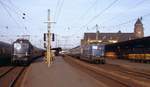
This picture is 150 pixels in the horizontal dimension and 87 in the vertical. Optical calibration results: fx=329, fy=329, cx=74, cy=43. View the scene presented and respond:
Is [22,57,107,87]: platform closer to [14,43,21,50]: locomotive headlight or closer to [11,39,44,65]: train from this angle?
[11,39,44,65]: train

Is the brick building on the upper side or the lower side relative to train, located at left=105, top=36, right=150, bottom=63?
upper

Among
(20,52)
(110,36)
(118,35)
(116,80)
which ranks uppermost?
(118,35)

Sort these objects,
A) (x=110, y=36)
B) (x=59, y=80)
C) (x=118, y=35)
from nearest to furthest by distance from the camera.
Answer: (x=59, y=80) < (x=110, y=36) < (x=118, y=35)

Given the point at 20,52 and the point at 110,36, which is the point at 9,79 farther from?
the point at 110,36

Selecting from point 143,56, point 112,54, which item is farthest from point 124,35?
point 143,56

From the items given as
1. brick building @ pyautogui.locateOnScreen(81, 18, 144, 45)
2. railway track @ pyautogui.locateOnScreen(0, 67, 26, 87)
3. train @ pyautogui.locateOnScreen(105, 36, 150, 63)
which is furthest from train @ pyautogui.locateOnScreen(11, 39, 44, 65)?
brick building @ pyautogui.locateOnScreen(81, 18, 144, 45)

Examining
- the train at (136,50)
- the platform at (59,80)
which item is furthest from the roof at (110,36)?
the platform at (59,80)

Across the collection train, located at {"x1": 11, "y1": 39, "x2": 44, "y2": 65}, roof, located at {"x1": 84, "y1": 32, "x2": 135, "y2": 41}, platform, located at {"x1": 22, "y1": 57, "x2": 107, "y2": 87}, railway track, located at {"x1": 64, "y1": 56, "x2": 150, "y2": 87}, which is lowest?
railway track, located at {"x1": 64, "y1": 56, "x2": 150, "y2": 87}

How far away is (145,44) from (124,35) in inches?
4439

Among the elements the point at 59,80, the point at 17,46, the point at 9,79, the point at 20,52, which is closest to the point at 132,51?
the point at 20,52

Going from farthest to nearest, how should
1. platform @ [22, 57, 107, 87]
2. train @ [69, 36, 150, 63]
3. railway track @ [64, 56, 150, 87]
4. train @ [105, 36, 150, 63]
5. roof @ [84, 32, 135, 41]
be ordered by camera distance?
1. roof @ [84, 32, 135, 41]
2. train @ [105, 36, 150, 63]
3. train @ [69, 36, 150, 63]
4. railway track @ [64, 56, 150, 87]
5. platform @ [22, 57, 107, 87]

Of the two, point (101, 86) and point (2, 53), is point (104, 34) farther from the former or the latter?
point (101, 86)

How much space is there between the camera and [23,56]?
42344 millimetres

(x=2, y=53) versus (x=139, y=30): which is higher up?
(x=139, y=30)
